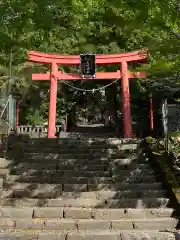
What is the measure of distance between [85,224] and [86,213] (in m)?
0.46

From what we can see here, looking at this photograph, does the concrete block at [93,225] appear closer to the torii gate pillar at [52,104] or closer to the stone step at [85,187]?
the stone step at [85,187]

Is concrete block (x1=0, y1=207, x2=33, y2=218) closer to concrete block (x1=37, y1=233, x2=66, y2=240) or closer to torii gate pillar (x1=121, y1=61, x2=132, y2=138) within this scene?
concrete block (x1=37, y1=233, x2=66, y2=240)

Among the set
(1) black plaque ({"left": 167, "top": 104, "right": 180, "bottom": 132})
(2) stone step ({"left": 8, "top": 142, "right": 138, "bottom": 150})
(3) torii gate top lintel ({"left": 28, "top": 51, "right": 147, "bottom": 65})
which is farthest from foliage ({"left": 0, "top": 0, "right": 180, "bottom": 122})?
(3) torii gate top lintel ({"left": 28, "top": 51, "right": 147, "bottom": 65})

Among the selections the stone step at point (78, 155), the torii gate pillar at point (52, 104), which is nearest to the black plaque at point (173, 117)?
the stone step at point (78, 155)

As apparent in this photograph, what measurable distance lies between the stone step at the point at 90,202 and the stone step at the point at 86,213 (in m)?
0.30

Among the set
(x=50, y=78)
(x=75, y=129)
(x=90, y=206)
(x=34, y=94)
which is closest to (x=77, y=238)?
(x=90, y=206)

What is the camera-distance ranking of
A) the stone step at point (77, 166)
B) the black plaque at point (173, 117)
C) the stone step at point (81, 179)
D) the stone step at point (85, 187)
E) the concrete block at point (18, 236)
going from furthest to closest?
the black plaque at point (173, 117) → the stone step at point (77, 166) → the stone step at point (81, 179) → the stone step at point (85, 187) → the concrete block at point (18, 236)

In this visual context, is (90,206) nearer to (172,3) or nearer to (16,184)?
(16,184)

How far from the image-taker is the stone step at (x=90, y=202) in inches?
281

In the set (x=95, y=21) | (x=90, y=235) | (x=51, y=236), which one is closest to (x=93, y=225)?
(x=90, y=235)

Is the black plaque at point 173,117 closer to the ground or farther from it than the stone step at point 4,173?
farther from it

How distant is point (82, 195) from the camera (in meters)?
7.51

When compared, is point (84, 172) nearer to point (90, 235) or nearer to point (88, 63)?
point (90, 235)

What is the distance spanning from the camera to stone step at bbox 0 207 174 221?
675 cm
